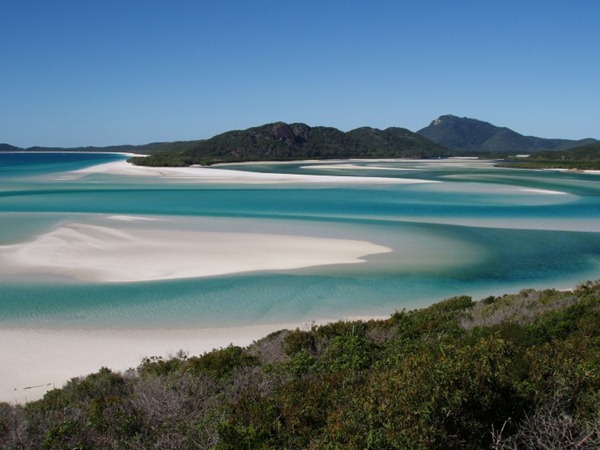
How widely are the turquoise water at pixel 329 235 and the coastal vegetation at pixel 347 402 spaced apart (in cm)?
573

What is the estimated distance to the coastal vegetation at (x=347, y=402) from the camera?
4703mm

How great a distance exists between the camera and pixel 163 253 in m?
20.7

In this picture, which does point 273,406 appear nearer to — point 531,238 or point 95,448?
point 95,448

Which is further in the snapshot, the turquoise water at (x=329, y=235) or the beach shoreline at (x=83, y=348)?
the turquoise water at (x=329, y=235)

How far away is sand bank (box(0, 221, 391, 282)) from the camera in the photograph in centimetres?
1817

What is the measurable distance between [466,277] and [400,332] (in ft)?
29.2

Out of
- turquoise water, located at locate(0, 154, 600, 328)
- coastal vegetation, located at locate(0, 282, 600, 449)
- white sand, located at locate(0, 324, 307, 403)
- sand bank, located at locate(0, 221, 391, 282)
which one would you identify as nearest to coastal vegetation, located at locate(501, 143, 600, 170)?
turquoise water, located at locate(0, 154, 600, 328)

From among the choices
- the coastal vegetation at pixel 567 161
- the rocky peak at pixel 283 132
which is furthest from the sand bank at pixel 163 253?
the rocky peak at pixel 283 132

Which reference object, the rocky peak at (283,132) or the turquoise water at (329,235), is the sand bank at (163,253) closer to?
the turquoise water at (329,235)

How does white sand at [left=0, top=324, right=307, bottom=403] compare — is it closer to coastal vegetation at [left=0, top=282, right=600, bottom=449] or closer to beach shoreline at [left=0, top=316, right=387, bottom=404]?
beach shoreline at [left=0, top=316, right=387, bottom=404]

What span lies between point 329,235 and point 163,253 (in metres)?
7.62

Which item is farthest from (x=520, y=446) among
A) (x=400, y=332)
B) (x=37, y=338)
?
(x=37, y=338)

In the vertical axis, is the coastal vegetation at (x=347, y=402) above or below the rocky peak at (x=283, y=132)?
below

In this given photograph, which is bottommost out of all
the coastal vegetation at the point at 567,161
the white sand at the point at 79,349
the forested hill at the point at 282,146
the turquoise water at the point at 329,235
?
the white sand at the point at 79,349
